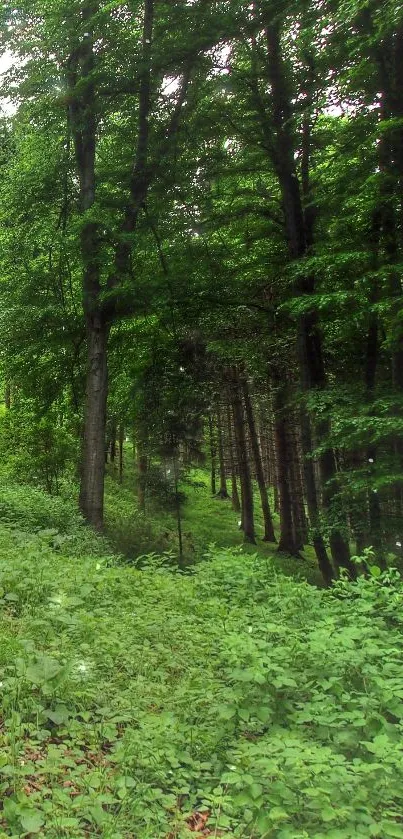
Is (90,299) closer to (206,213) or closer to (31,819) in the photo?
(206,213)

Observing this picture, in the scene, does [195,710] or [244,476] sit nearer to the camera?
[195,710]

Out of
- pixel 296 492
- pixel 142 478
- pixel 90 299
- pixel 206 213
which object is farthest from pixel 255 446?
pixel 90 299

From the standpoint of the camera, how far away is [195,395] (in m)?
15.1

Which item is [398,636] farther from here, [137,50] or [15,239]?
[137,50]

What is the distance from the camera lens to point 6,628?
4578 mm

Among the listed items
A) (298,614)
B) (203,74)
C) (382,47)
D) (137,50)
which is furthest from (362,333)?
(298,614)

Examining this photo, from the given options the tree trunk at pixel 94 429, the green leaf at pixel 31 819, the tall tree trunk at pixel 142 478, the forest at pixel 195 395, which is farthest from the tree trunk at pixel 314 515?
the green leaf at pixel 31 819

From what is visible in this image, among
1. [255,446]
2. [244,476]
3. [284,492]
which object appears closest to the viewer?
[284,492]

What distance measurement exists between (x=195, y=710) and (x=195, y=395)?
37.8 ft

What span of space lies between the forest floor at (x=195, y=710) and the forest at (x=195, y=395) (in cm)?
2

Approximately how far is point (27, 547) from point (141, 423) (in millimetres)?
8913

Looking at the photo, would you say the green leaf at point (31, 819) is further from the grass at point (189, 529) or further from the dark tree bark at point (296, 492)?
the dark tree bark at point (296, 492)

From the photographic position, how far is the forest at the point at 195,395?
322 cm

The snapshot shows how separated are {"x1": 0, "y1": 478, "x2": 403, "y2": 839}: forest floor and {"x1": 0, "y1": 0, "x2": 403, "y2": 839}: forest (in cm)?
2
